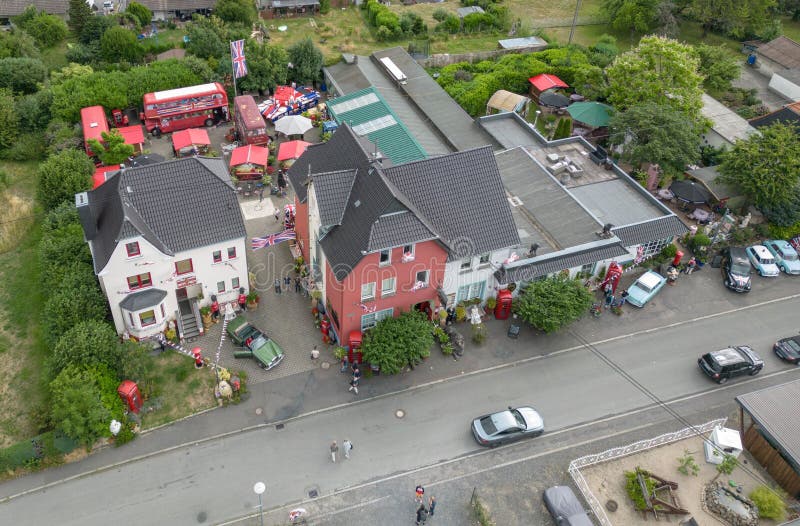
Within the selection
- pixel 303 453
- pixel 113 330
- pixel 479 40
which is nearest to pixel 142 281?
pixel 113 330

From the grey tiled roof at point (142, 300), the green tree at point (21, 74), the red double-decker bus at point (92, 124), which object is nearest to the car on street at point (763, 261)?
the grey tiled roof at point (142, 300)

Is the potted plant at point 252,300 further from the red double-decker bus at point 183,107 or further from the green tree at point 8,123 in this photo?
the green tree at point 8,123

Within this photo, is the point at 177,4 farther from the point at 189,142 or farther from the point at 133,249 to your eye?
the point at 133,249

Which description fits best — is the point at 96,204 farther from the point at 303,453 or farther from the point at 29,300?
the point at 303,453

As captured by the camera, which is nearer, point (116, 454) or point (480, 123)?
point (116, 454)

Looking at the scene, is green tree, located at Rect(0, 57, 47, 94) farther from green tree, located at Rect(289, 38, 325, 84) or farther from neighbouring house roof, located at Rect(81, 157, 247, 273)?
neighbouring house roof, located at Rect(81, 157, 247, 273)

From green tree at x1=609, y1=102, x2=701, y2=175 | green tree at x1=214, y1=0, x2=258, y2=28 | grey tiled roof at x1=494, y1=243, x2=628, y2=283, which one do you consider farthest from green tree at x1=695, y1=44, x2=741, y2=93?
green tree at x1=214, y1=0, x2=258, y2=28
